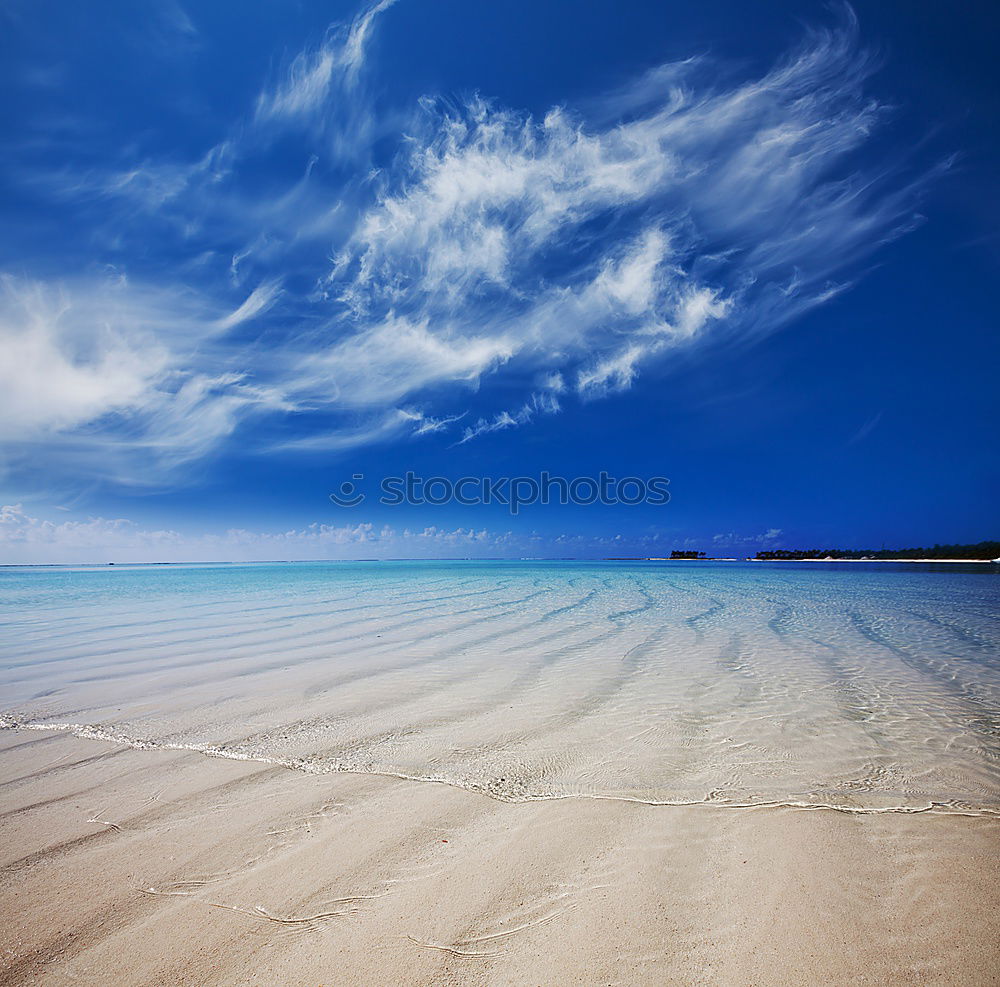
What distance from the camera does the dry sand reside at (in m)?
1.93

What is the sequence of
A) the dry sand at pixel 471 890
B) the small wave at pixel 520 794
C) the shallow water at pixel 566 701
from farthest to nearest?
the shallow water at pixel 566 701, the small wave at pixel 520 794, the dry sand at pixel 471 890

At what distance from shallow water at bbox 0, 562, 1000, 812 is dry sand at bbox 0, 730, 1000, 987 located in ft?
1.51

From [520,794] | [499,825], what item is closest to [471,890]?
[499,825]

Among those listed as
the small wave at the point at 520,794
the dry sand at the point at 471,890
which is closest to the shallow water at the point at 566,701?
the small wave at the point at 520,794

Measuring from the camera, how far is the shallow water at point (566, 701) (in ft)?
12.0

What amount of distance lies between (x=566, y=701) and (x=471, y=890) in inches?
126

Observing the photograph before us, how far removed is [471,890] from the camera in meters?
2.35

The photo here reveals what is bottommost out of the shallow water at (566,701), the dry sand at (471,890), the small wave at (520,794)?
the shallow water at (566,701)

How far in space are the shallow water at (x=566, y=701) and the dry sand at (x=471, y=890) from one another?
18.2 inches

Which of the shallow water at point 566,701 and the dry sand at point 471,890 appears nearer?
the dry sand at point 471,890

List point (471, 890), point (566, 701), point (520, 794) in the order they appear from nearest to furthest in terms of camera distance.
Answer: point (471, 890)
point (520, 794)
point (566, 701)

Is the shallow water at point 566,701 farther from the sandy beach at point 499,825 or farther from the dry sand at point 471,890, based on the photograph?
the dry sand at point 471,890

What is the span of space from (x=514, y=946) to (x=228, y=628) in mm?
10676

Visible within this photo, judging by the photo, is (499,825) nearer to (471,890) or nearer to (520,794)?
(520,794)
